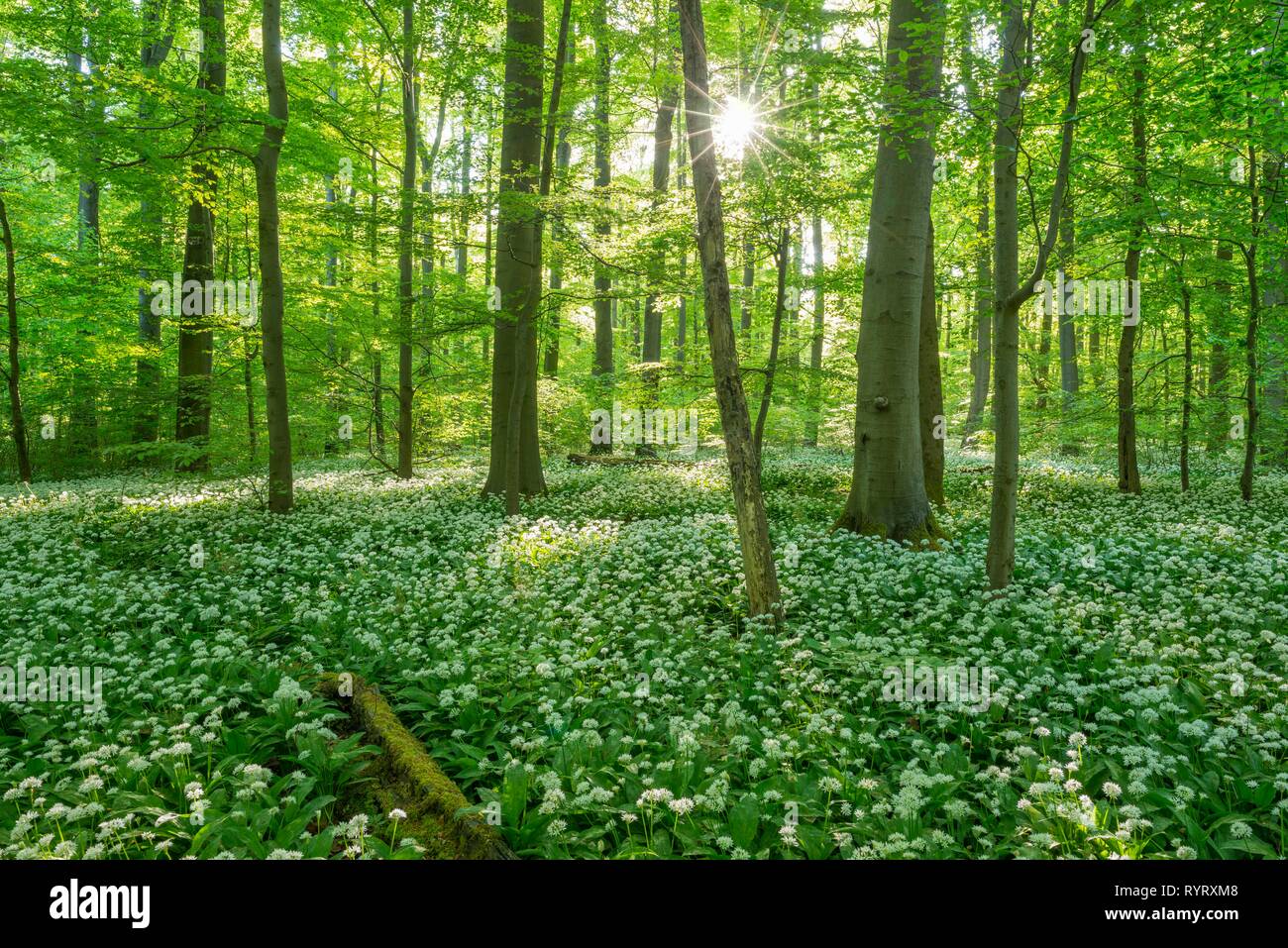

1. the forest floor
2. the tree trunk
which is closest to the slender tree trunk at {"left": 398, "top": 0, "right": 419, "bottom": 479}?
the forest floor

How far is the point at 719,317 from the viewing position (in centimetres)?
636

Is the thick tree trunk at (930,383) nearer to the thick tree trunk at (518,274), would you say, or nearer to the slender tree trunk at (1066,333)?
the slender tree trunk at (1066,333)

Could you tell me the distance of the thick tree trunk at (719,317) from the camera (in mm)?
6246

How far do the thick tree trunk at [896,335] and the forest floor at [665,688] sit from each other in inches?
35.0

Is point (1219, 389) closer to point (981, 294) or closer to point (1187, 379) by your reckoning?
point (1187, 379)

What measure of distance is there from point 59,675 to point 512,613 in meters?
3.82

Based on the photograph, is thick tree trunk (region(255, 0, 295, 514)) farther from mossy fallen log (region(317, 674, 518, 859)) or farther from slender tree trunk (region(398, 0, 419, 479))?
mossy fallen log (region(317, 674, 518, 859))

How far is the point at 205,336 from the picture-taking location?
16281 millimetres

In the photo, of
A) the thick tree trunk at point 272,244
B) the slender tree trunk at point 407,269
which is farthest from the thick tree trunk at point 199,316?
the slender tree trunk at point 407,269

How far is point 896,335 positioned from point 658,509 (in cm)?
511

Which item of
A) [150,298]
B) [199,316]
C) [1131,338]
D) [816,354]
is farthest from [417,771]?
[816,354]

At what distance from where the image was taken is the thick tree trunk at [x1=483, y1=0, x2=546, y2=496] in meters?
10.9

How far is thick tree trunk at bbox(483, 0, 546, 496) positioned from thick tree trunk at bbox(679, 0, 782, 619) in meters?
4.41
